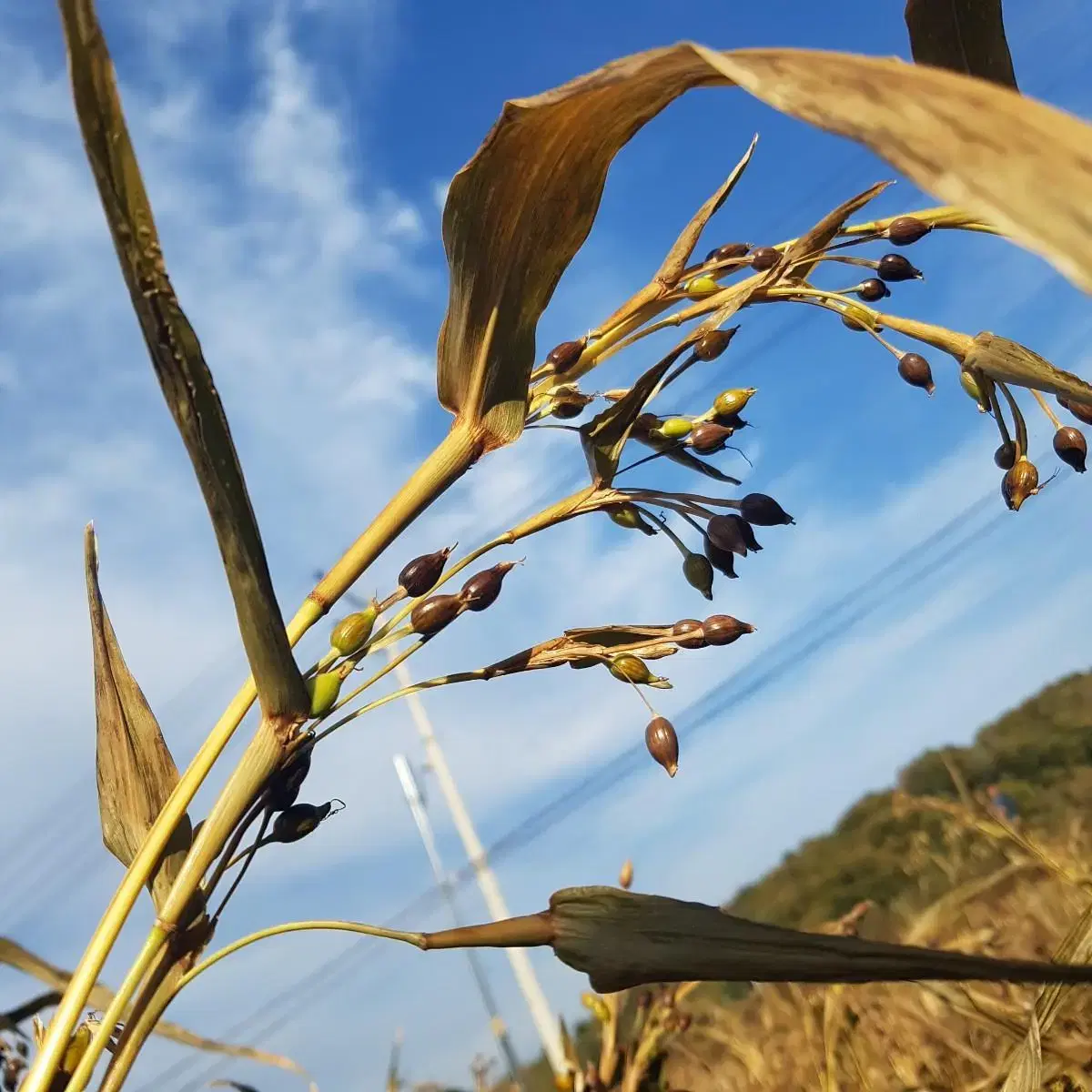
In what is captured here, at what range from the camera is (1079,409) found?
44cm

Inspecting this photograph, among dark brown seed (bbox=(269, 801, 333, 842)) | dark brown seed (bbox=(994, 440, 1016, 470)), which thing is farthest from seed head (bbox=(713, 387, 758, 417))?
dark brown seed (bbox=(269, 801, 333, 842))

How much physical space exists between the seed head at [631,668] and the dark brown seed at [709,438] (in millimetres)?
112

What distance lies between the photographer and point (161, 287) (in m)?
0.30

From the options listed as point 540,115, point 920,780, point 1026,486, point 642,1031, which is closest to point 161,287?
point 540,115

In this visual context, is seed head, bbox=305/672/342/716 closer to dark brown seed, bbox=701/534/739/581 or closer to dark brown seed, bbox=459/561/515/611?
dark brown seed, bbox=459/561/515/611

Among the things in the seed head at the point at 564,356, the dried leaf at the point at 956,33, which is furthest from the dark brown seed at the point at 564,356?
the dried leaf at the point at 956,33

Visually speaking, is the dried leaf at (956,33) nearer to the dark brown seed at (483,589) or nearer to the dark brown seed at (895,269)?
the dark brown seed at (895,269)

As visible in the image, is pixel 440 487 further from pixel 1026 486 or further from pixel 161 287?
pixel 1026 486

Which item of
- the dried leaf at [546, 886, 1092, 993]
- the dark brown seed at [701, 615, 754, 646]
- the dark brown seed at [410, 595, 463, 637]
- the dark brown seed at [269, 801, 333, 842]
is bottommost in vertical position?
the dried leaf at [546, 886, 1092, 993]

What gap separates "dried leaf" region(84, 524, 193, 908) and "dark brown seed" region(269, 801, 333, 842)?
0.10 meters

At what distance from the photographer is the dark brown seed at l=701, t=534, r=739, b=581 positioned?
0.50 metres

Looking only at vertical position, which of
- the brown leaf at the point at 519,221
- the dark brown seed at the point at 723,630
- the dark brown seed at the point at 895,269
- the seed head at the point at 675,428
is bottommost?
the dark brown seed at the point at 723,630

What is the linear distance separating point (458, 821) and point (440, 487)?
12.6m

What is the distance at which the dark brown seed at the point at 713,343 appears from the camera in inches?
18.8
